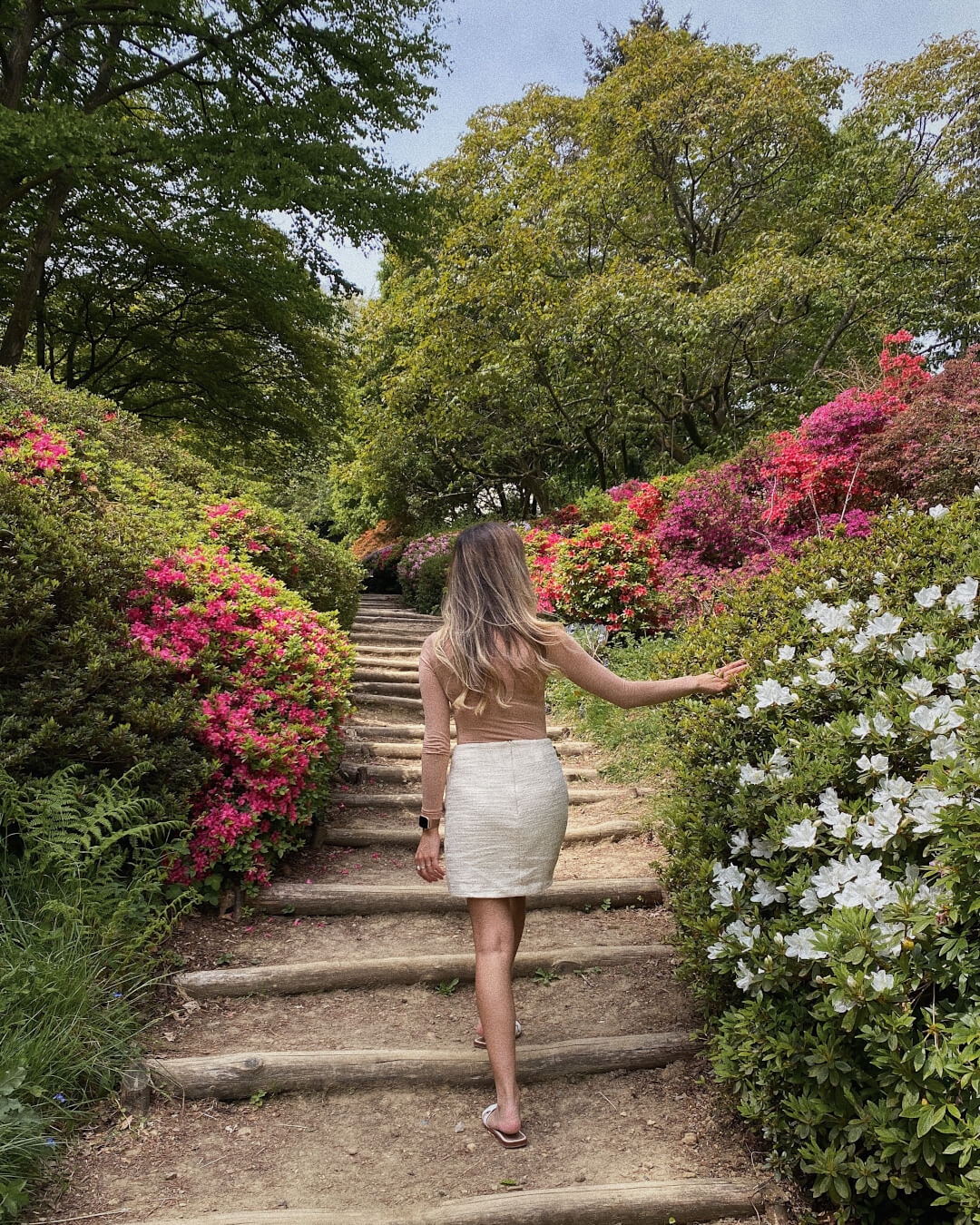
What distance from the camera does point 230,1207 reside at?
208 centimetres

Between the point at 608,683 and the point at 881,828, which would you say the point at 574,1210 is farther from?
the point at 608,683

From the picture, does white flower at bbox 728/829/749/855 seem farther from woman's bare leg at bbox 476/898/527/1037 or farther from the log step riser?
the log step riser

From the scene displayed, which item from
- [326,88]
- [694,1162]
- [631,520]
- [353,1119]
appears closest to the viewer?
[694,1162]

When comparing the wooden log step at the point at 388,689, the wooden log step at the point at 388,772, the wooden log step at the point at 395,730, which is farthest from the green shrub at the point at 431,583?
the wooden log step at the point at 388,772

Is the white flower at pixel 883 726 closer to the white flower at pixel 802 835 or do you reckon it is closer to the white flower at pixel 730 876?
the white flower at pixel 802 835

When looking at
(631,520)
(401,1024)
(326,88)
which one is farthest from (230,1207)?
(326,88)

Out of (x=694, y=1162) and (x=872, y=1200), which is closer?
(x=872, y=1200)

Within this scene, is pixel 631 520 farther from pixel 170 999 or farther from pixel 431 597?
pixel 170 999

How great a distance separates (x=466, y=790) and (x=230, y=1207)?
1277 mm

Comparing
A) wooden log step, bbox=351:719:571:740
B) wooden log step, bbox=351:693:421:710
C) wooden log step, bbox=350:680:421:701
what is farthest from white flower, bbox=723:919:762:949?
wooden log step, bbox=350:680:421:701

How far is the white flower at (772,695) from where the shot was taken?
2396 mm

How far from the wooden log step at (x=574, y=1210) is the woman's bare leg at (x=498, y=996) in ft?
0.79

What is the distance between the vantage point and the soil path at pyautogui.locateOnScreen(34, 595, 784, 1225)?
210cm

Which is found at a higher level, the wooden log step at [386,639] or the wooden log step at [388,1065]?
the wooden log step at [386,639]
